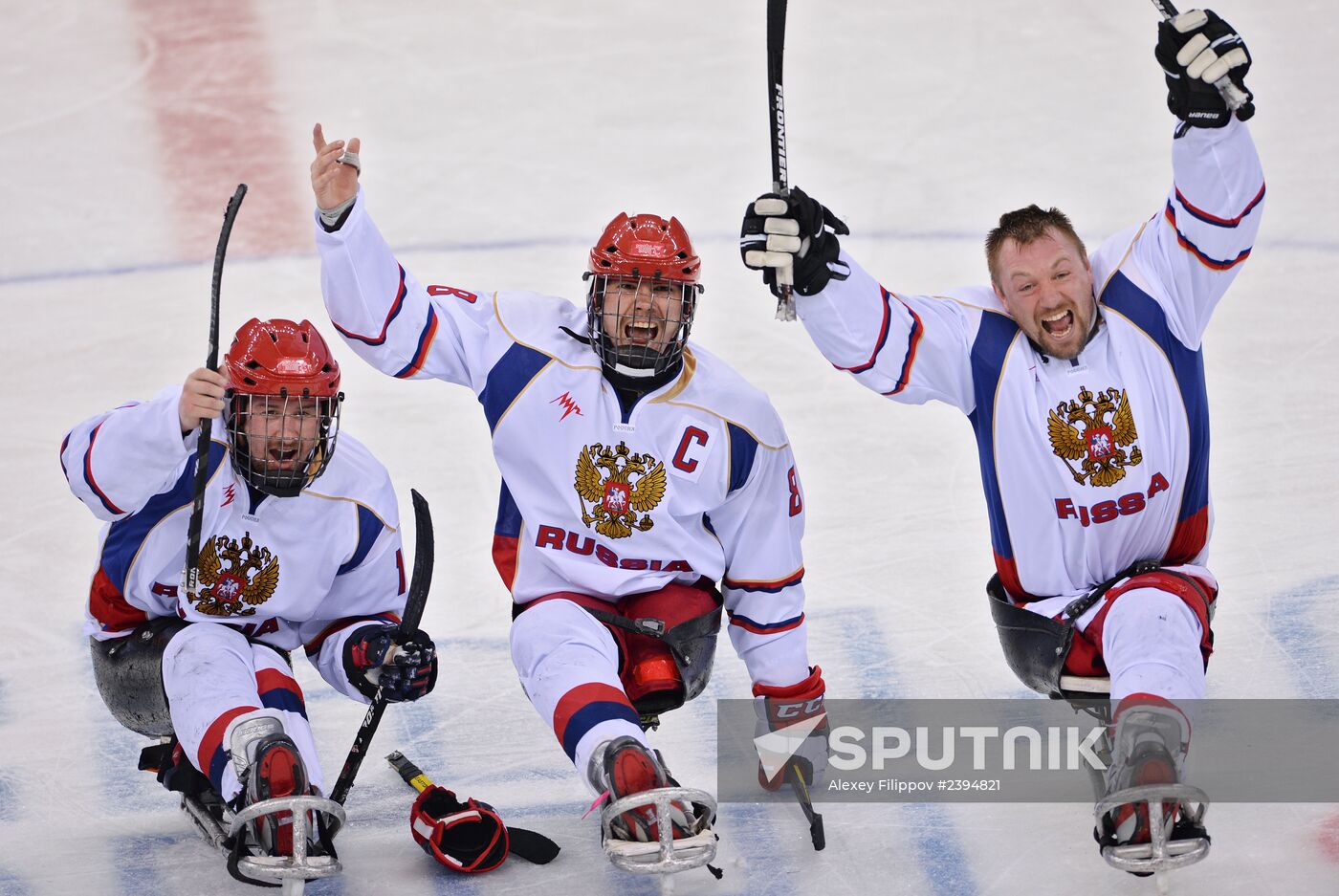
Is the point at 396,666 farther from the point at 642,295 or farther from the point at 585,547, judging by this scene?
the point at 642,295

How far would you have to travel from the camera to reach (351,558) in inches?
148

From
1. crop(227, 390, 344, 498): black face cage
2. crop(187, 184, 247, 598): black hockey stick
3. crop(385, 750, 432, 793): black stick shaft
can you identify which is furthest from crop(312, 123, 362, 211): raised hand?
crop(385, 750, 432, 793): black stick shaft

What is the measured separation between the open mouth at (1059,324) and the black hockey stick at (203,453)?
1645mm

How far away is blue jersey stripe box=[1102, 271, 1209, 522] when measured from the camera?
3.75m

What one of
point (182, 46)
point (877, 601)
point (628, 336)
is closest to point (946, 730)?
point (877, 601)

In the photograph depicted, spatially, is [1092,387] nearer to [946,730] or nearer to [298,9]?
[946,730]

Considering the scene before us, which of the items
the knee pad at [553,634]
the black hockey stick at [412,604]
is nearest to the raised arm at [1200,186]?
the knee pad at [553,634]

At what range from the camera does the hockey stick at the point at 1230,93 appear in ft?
11.2

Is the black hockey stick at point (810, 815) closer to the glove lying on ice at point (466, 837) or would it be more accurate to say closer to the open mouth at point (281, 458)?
the glove lying on ice at point (466, 837)

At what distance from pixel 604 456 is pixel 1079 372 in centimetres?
100

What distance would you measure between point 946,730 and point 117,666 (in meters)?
1.80

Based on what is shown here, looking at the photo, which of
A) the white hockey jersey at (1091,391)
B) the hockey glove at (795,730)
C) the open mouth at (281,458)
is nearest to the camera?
the open mouth at (281,458)

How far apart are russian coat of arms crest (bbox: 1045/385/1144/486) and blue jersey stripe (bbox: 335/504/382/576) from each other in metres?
1.42

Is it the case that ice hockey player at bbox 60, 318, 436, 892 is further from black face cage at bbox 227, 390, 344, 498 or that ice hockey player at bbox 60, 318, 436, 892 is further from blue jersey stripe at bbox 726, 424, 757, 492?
blue jersey stripe at bbox 726, 424, 757, 492
